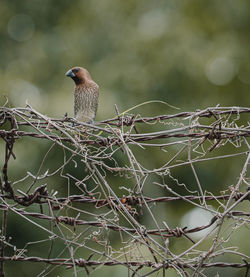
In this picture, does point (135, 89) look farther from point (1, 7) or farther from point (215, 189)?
point (1, 7)

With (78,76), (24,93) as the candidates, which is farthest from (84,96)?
(24,93)

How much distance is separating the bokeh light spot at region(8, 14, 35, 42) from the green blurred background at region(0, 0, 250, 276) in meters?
0.03

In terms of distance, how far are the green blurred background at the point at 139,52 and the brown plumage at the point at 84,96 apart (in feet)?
12.1

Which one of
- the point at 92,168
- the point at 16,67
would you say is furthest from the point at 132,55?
the point at 92,168

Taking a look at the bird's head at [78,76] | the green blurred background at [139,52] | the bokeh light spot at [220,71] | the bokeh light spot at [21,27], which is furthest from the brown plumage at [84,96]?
the bokeh light spot at [21,27]

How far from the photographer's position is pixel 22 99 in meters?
10.4

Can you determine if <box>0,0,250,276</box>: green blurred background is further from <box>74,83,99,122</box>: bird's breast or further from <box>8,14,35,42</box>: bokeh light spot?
<box>74,83,99,122</box>: bird's breast

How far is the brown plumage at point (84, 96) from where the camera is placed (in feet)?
19.7

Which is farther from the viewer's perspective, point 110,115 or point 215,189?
point 215,189

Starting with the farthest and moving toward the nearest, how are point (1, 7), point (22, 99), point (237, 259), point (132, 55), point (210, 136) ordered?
point (1, 7) < point (132, 55) < point (22, 99) < point (237, 259) < point (210, 136)

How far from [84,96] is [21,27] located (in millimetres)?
12020

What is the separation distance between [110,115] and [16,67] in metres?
7.07

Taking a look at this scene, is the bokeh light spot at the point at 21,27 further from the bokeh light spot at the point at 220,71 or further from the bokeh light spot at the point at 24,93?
the bokeh light spot at the point at 220,71

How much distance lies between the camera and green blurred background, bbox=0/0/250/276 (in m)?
12.1
